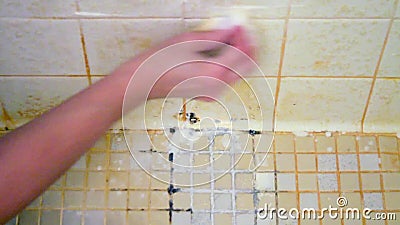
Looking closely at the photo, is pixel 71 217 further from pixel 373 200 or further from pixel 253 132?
pixel 373 200

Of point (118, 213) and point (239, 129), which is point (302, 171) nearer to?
point (239, 129)

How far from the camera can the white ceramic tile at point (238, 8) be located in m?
1.02

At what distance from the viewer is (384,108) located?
1222mm

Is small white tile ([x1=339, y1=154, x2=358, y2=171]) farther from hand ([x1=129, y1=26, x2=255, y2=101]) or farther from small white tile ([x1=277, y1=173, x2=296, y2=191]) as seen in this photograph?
hand ([x1=129, y1=26, x2=255, y2=101])

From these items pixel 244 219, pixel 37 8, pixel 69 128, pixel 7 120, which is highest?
pixel 37 8

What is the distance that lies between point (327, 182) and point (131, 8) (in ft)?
1.75

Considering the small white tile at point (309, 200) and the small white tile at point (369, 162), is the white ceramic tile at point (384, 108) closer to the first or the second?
the small white tile at point (369, 162)

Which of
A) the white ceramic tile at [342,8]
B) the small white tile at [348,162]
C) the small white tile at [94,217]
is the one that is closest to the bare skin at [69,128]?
the white ceramic tile at [342,8]

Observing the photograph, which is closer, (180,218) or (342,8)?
(342,8)

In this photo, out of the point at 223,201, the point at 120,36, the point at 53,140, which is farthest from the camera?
the point at 223,201

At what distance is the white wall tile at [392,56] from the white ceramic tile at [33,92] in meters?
0.59

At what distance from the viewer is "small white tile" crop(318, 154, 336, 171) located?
1.22 metres

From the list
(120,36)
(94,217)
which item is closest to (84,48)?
(120,36)

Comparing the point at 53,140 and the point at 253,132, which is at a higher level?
the point at 253,132
